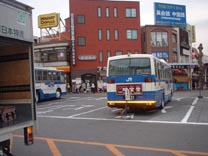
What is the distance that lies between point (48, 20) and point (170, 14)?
2353cm

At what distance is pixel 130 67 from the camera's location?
53.2 ft

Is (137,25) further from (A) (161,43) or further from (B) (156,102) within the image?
(B) (156,102)

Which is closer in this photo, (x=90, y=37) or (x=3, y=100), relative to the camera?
(x=3, y=100)

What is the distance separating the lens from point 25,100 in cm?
711

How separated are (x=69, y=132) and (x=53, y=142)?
180cm

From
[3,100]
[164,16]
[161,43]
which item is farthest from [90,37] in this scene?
[3,100]

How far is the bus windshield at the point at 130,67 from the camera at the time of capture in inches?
632

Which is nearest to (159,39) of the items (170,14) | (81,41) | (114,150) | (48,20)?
(170,14)

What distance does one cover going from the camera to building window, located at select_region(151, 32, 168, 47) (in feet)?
188

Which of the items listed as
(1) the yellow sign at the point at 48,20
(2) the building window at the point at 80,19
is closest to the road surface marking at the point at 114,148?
(2) the building window at the point at 80,19

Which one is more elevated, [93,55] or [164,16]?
[164,16]

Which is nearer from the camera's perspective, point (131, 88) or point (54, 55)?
point (131, 88)

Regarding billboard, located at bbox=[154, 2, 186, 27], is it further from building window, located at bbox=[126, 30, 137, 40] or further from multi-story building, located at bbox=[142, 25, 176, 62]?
building window, located at bbox=[126, 30, 137, 40]

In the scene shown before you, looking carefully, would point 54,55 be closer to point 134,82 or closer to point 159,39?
point 159,39
